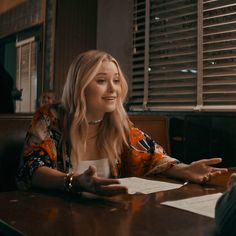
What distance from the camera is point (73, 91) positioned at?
5.22 feet

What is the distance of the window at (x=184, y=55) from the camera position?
2.58 m

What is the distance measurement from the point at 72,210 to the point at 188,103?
6.73ft

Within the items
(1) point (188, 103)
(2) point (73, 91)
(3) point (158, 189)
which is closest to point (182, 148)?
(1) point (188, 103)

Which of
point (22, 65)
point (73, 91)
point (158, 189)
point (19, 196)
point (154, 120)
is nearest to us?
point (19, 196)

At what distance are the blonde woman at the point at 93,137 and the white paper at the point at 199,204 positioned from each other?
0.98 ft

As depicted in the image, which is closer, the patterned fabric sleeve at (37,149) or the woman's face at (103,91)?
the patterned fabric sleeve at (37,149)

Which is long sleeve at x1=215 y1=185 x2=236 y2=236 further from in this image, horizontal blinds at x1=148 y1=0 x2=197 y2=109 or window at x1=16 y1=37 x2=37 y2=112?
window at x1=16 y1=37 x2=37 y2=112

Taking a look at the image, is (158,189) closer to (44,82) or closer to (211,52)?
(211,52)

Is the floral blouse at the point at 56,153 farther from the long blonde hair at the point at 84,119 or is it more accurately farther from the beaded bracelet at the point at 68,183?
the beaded bracelet at the point at 68,183

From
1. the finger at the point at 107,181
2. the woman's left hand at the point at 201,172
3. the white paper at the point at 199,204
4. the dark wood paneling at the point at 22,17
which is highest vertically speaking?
the dark wood paneling at the point at 22,17

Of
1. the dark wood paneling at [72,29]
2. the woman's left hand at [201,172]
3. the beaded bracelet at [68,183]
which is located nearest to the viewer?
the beaded bracelet at [68,183]

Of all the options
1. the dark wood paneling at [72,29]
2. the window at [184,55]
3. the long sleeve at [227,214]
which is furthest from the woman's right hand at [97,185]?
the dark wood paneling at [72,29]

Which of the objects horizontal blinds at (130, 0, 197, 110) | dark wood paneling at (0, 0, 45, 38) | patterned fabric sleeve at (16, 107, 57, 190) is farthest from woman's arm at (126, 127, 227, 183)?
dark wood paneling at (0, 0, 45, 38)

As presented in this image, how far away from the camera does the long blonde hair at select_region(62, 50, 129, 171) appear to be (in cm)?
151
